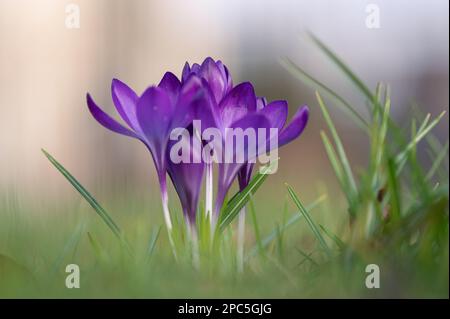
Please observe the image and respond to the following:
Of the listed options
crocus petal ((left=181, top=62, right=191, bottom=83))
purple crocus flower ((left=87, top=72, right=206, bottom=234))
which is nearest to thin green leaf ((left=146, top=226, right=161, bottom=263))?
purple crocus flower ((left=87, top=72, right=206, bottom=234))

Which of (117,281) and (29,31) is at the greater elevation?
(29,31)

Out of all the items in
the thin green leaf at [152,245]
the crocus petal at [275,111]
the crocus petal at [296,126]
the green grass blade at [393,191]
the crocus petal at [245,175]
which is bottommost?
the thin green leaf at [152,245]

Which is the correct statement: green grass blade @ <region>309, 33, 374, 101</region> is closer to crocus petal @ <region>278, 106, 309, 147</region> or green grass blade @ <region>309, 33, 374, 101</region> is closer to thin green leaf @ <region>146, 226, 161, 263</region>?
crocus petal @ <region>278, 106, 309, 147</region>

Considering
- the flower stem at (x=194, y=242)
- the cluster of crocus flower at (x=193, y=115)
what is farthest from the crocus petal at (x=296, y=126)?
the flower stem at (x=194, y=242)

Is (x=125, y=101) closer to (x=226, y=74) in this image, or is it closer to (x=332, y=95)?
(x=226, y=74)

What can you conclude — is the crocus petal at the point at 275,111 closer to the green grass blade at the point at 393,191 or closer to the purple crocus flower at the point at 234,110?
the purple crocus flower at the point at 234,110
